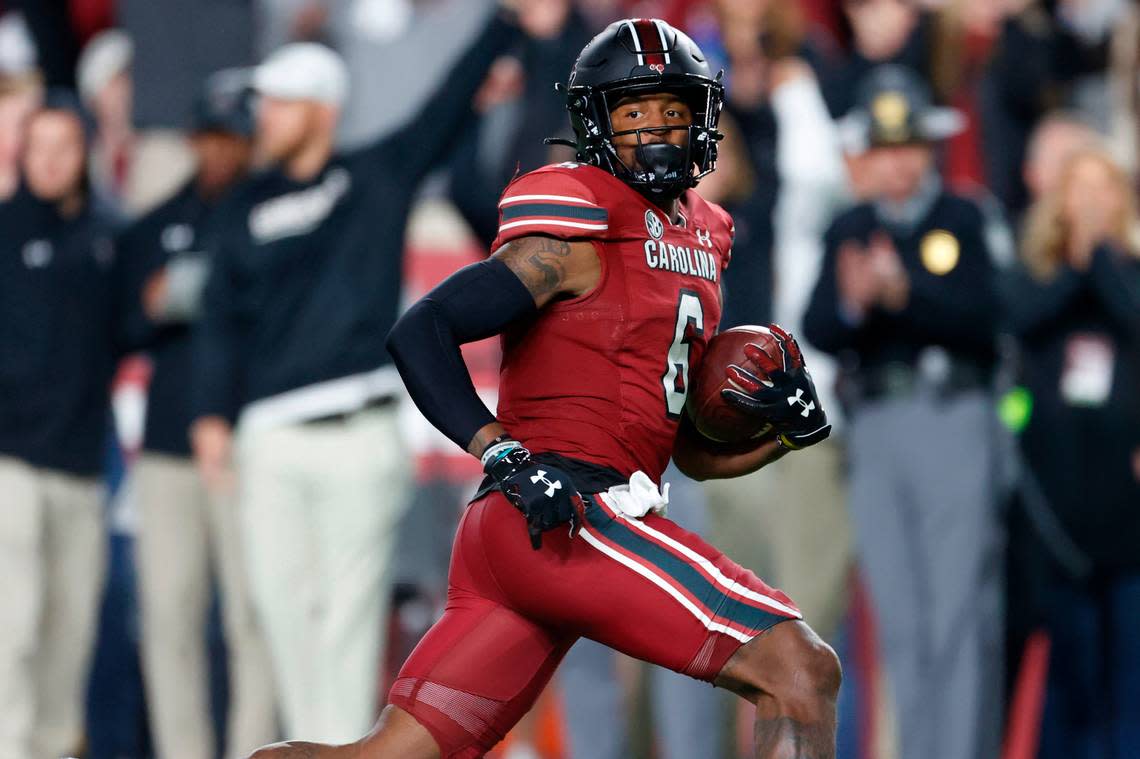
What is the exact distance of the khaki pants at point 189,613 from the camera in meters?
6.23

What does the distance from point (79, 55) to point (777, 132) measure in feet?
13.3

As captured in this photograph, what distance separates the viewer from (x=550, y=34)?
711 centimetres

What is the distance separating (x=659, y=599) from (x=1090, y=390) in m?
3.01

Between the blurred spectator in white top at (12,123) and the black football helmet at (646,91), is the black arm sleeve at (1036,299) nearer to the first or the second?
the black football helmet at (646,91)

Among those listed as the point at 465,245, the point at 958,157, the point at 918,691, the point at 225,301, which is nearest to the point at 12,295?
the point at 225,301

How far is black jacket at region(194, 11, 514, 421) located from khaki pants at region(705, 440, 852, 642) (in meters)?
1.42

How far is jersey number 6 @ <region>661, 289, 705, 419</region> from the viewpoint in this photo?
375 cm

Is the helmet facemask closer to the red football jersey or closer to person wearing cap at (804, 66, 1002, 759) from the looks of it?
the red football jersey

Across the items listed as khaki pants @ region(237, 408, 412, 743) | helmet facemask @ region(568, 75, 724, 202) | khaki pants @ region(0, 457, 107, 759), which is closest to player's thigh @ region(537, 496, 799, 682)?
helmet facemask @ region(568, 75, 724, 202)

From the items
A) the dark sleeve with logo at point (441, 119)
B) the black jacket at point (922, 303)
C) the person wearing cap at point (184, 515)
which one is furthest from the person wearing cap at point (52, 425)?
the black jacket at point (922, 303)

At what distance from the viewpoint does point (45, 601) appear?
6219 mm

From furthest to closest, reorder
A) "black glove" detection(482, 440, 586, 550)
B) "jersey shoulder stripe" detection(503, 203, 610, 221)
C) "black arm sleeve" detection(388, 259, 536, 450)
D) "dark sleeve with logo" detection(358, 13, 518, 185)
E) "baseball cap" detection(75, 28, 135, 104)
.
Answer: "baseball cap" detection(75, 28, 135, 104), "dark sleeve with logo" detection(358, 13, 518, 185), "jersey shoulder stripe" detection(503, 203, 610, 221), "black arm sleeve" detection(388, 259, 536, 450), "black glove" detection(482, 440, 586, 550)

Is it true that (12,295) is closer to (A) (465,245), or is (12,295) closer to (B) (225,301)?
(B) (225,301)

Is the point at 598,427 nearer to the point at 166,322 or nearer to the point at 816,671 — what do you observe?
the point at 816,671
